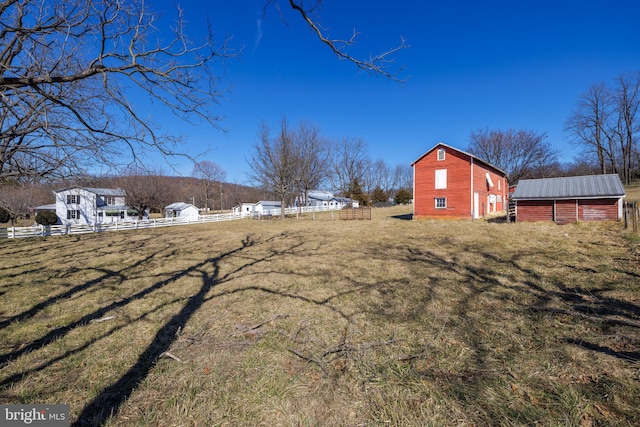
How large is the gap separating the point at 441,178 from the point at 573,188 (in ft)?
28.4

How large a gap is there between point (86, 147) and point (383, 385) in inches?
247

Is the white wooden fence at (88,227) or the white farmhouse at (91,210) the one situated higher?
the white farmhouse at (91,210)

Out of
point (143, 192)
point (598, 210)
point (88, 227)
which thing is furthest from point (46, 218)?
point (598, 210)

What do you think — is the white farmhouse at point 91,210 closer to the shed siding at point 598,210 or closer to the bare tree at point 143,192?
the bare tree at point 143,192

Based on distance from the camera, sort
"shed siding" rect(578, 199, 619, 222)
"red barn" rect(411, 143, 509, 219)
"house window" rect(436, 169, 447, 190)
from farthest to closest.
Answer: "house window" rect(436, 169, 447, 190), "red barn" rect(411, 143, 509, 219), "shed siding" rect(578, 199, 619, 222)

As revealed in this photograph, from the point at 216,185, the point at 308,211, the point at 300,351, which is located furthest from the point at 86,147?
the point at 216,185

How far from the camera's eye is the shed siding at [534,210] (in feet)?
62.9

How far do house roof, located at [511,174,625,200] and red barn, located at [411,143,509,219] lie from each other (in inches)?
128

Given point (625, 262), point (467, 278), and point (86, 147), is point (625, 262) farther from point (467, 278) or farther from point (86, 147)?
point (86, 147)

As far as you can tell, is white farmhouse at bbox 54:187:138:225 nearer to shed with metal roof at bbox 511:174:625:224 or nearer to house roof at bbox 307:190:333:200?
house roof at bbox 307:190:333:200

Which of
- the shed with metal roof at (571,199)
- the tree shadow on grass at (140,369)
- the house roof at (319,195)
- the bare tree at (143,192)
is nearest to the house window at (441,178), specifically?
the shed with metal roof at (571,199)

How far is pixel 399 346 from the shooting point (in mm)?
3797

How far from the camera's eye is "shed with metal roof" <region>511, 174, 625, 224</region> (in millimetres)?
17086

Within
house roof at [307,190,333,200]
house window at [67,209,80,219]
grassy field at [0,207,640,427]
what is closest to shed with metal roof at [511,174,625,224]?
grassy field at [0,207,640,427]
